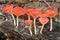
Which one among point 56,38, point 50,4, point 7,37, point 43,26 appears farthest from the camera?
point 50,4

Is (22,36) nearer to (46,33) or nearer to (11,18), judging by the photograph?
(46,33)

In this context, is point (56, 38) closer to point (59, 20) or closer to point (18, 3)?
point (59, 20)

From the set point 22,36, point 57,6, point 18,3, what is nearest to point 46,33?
point 22,36

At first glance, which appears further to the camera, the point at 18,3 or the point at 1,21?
the point at 18,3

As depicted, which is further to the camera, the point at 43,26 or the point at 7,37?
the point at 43,26

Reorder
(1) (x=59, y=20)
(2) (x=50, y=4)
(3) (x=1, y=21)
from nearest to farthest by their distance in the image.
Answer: (3) (x=1, y=21) < (1) (x=59, y=20) < (2) (x=50, y=4)

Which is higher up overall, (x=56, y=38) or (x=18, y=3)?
(x=18, y=3)

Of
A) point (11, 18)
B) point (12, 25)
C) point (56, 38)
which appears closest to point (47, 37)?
point (56, 38)

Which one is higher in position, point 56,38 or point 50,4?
point 50,4

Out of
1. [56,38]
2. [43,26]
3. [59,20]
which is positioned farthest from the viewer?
[59,20]
